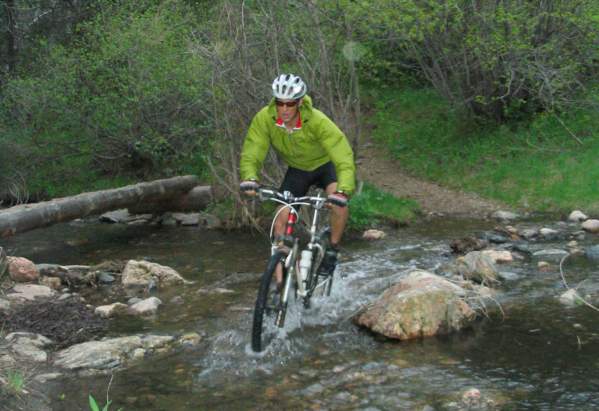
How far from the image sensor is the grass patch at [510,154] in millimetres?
15023

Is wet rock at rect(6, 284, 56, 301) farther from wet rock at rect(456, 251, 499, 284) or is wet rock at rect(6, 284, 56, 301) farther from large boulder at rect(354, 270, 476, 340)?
wet rock at rect(456, 251, 499, 284)

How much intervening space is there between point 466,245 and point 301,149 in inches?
178

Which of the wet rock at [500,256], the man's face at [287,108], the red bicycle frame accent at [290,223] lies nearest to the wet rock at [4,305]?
the red bicycle frame accent at [290,223]

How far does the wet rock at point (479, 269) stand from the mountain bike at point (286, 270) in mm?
2448

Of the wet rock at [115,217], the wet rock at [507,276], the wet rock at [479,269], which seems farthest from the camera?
the wet rock at [115,217]

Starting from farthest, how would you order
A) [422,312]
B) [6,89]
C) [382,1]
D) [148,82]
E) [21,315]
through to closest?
[6,89], [148,82], [382,1], [21,315], [422,312]

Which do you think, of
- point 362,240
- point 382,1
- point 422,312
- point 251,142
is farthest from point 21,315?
point 382,1

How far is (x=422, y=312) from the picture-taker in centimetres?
771

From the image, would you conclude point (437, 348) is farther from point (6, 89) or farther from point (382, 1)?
point (6, 89)

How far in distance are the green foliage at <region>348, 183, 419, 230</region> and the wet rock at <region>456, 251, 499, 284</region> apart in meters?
3.71

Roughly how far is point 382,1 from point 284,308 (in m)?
9.40

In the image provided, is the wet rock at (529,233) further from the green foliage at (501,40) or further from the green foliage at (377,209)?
the green foliage at (501,40)

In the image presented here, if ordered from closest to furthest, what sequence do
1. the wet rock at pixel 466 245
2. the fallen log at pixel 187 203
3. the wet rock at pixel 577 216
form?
the wet rock at pixel 466 245
the wet rock at pixel 577 216
the fallen log at pixel 187 203

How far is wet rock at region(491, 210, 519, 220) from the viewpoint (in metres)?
14.1
